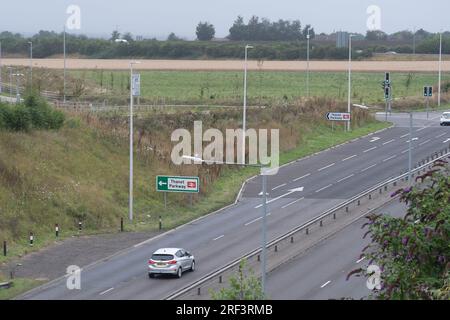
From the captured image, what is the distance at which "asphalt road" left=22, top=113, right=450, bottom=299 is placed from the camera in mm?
32250

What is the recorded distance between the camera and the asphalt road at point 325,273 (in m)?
30.8

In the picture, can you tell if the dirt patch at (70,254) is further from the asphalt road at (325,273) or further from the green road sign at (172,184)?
the asphalt road at (325,273)

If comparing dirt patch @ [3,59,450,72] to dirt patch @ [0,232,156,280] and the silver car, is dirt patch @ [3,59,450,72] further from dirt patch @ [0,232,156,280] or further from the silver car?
the silver car

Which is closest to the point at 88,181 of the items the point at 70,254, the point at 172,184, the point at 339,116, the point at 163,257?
the point at 172,184

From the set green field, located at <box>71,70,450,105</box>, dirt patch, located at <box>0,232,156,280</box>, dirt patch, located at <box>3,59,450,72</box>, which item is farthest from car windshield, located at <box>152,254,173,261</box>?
dirt patch, located at <box>3,59,450,72</box>

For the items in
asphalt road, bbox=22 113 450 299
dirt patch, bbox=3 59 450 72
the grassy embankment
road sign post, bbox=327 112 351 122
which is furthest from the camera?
dirt patch, bbox=3 59 450 72

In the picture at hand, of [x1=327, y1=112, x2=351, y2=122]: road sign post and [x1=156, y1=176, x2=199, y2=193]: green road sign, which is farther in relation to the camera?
[x1=327, y1=112, x2=351, y2=122]: road sign post

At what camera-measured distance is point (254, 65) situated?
129 metres

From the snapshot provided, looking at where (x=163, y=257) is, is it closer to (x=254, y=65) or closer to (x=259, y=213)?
(x=259, y=213)

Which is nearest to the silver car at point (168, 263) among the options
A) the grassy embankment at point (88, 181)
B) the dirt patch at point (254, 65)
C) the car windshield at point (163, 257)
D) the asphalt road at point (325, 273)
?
the car windshield at point (163, 257)

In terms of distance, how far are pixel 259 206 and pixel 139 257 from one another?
11.1 meters

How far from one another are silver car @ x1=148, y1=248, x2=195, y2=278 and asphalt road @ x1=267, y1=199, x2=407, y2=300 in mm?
3044

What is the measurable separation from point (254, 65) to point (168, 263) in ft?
319

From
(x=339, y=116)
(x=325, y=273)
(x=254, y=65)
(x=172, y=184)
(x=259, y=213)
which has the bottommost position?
Result: (x=325, y=273)
